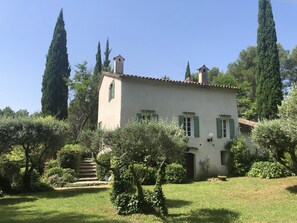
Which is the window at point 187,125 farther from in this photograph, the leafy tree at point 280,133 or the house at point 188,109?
the leafy tree at point 280,133

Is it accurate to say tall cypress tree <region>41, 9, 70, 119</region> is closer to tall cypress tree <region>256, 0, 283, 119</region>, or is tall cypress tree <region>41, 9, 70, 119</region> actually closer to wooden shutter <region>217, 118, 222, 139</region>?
wooden shutter <region>217, 118, 222, 139</region>

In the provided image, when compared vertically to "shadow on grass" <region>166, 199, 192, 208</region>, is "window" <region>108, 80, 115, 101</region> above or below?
above

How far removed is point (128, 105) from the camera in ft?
66.3

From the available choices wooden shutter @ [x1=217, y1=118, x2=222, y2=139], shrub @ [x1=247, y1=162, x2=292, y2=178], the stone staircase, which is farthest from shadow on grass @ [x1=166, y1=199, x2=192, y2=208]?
wooden shutter @ [x1=217, y1=118, x2=222, y2=139]

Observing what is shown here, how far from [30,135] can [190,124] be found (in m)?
11.9

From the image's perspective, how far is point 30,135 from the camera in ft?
45.4

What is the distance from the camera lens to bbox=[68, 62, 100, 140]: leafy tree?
1260 inches

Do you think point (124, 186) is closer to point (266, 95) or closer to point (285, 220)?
point (285, 220)

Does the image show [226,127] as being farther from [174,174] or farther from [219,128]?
[174,174]

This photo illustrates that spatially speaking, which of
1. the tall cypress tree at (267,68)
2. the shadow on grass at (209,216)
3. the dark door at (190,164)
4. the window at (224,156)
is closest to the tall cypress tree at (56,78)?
the dark door at (190,164)

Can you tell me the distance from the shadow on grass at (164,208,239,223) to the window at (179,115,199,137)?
11103 millimetres

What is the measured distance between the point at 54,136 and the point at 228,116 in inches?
539

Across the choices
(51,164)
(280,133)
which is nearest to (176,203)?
(280,133)

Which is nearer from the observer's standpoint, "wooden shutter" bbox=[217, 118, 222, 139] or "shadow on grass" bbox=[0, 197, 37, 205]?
"shadow on grass" bbox=[0, 197, 37, 205]
